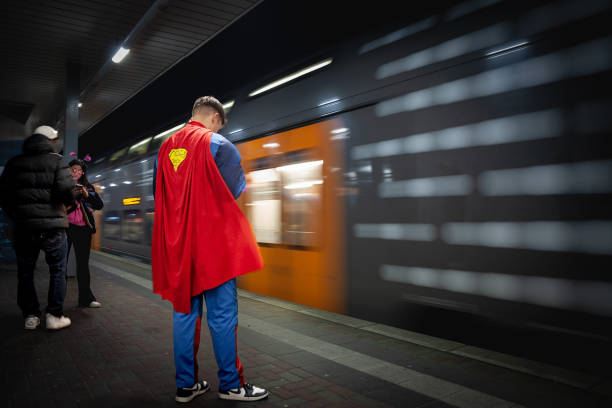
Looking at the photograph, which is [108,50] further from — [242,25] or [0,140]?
[0,140]

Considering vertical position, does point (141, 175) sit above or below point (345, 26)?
below

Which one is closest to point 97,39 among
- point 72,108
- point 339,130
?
point 72,108

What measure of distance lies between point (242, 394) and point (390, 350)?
1550 millimetres

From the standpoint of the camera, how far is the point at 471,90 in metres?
3.39

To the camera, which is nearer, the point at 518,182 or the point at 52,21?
the point at 518,182

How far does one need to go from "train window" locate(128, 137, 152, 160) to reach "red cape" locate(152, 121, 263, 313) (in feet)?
25.8

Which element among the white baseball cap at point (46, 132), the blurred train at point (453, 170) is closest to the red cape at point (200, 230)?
the blurred train at point (453, 170)

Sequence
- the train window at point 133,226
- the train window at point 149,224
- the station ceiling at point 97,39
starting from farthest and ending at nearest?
the train window at point 133,226
the train window at point 149,224
the station ceiling at point 97,39

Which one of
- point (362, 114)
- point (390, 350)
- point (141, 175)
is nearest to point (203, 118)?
point (362, 114)

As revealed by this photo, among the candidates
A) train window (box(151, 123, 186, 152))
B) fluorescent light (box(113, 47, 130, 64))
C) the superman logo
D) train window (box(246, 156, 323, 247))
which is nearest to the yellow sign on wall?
train window (box(151, 123, 186, 152))

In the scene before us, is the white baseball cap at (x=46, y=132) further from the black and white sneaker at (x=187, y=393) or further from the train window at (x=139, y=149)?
the train window at (x=139, y=149)

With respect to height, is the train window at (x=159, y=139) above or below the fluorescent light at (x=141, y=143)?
below

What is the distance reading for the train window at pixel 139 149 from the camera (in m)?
9.83

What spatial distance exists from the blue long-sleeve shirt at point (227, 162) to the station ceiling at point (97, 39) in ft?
14.7
